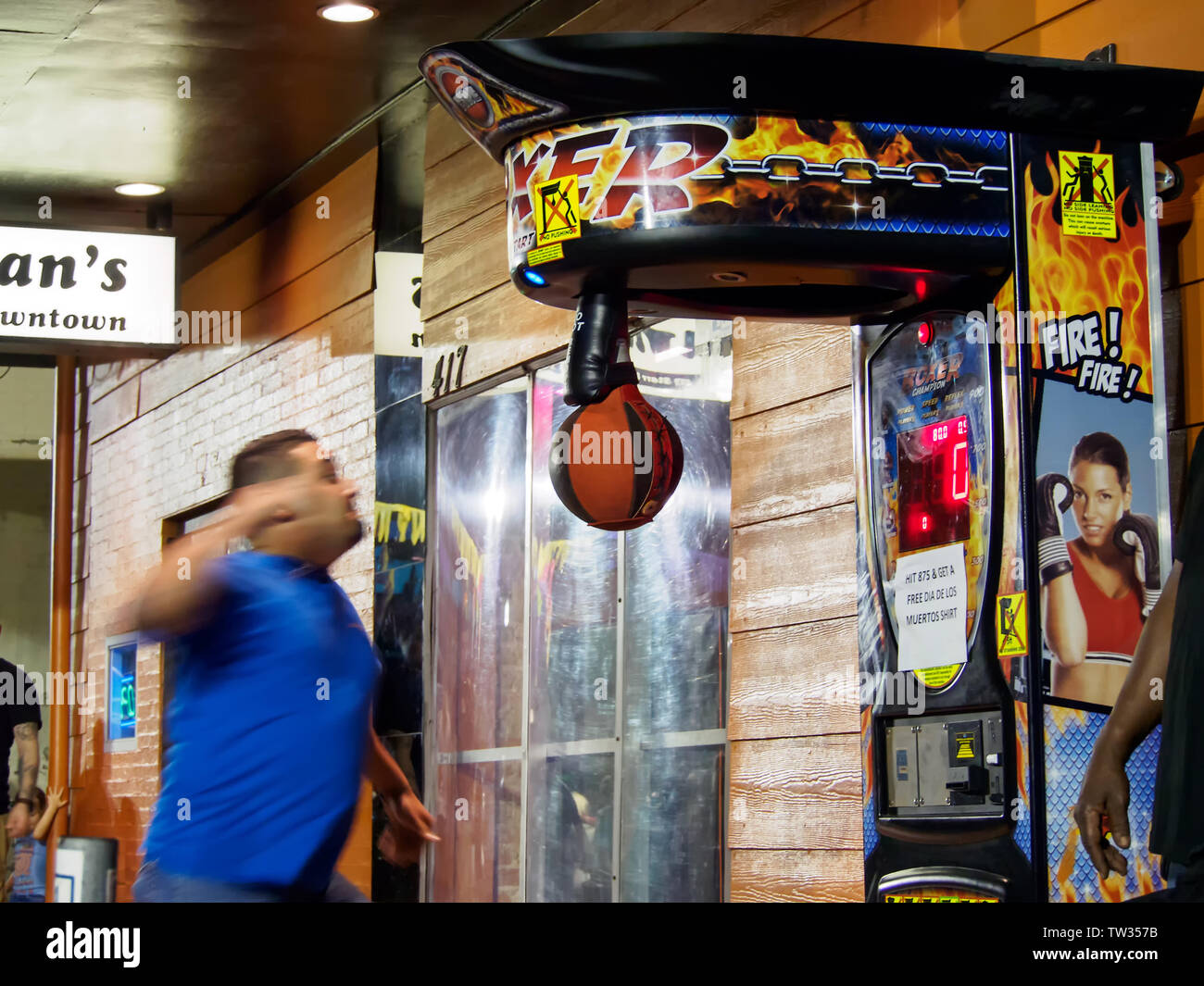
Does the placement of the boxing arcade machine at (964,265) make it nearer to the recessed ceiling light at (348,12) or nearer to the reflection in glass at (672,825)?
the reflection in glass at (672,825)

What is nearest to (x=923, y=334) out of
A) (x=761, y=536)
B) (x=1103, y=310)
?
(x=1103, y=310)

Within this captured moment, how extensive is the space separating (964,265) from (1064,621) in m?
0.76

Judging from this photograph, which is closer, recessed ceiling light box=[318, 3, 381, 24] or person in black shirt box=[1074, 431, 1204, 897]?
person in black shirt box=[1074, 431, 1204, 897]

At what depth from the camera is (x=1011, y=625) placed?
130 inches

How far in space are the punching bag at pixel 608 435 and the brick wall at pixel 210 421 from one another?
379cm

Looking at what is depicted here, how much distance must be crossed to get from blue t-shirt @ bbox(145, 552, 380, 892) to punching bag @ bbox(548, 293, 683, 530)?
847mm

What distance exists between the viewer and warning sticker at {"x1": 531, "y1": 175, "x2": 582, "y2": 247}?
352cm

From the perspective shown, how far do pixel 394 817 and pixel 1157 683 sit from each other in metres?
1.56

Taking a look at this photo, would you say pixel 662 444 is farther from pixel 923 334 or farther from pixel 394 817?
pixel 394 817

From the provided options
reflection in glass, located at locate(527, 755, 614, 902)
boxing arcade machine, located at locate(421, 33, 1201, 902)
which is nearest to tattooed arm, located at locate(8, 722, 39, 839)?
reflection in glass, located at locate(527, 755, 614, 902)

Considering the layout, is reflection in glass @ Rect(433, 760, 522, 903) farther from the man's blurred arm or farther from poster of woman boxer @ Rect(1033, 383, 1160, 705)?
poster of woman boxer @ Rect(1033, 383, 1160, 705)

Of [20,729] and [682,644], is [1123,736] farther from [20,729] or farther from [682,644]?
[20,729]

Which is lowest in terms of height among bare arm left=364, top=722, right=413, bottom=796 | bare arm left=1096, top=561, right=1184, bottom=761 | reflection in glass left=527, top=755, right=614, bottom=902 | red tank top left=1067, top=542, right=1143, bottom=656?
reflection in glass left=527, top=755, right=614, bottom=902

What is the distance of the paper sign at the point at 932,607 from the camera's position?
3.44 metres
